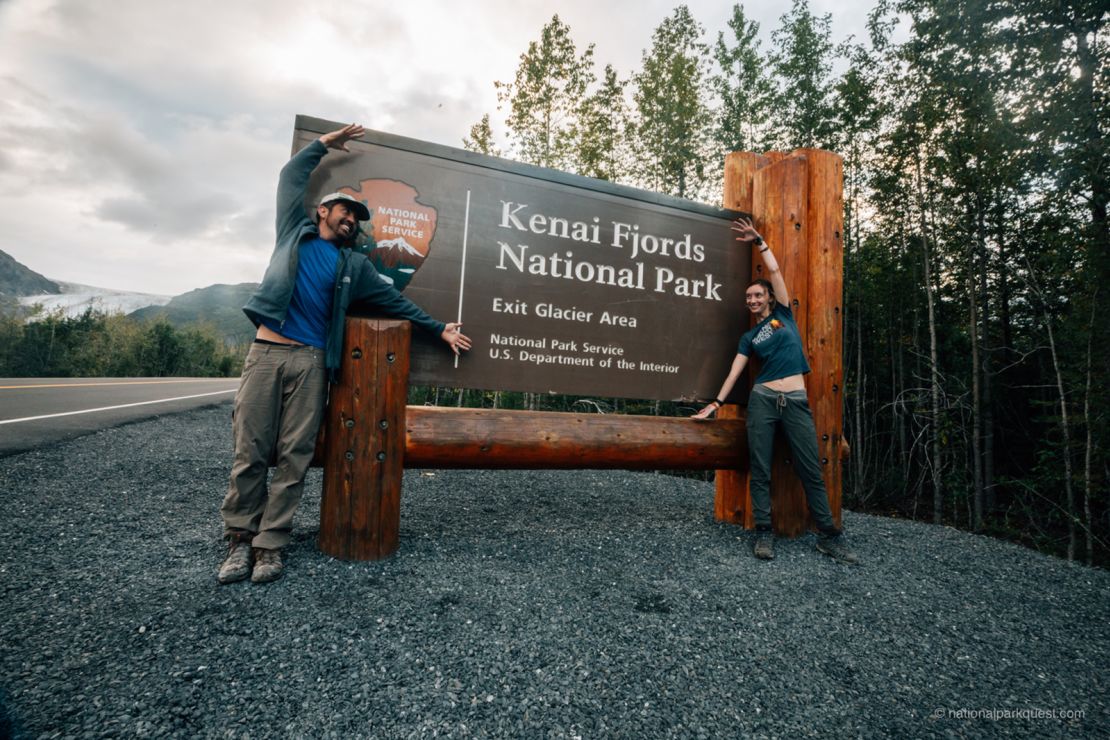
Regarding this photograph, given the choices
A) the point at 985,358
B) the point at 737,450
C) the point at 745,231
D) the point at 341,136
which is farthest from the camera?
the point at 985,358

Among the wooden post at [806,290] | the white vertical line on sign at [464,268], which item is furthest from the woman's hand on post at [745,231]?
the white vertical line on sign at [464,268]

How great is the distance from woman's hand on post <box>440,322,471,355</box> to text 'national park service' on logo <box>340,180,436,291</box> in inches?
16.5

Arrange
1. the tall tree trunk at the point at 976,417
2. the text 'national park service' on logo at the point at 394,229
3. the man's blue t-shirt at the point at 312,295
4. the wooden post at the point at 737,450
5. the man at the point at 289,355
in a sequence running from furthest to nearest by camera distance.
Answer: the tall tree trunk at the point at 976,417, the wooden post at the point at 737,450, the text 'national park service' on logo at the point at 394,229, the man's blue t-shirt at the point at 312,295, the man at the point at 289,355

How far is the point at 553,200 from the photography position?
11.1ft

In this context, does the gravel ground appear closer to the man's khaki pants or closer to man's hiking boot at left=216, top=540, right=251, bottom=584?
man's hiking boot at left=216, top=540, right=251, bottom=584

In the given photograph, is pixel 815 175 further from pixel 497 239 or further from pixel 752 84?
pixel 752 84

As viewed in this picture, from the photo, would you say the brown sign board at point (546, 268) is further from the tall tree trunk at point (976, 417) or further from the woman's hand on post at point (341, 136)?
the tall tree trunk at point (976, 417)

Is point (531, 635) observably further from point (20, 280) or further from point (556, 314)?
point (20, 280)

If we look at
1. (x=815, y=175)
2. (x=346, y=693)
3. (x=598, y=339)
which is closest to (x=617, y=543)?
(x=598, y=339)

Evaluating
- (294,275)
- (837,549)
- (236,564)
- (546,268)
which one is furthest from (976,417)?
(236,564)

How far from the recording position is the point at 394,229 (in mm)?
2951

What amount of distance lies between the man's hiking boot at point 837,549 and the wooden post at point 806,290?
0.83ft

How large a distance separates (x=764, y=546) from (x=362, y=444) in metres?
2.78

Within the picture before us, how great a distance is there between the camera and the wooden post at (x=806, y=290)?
3.55 m
